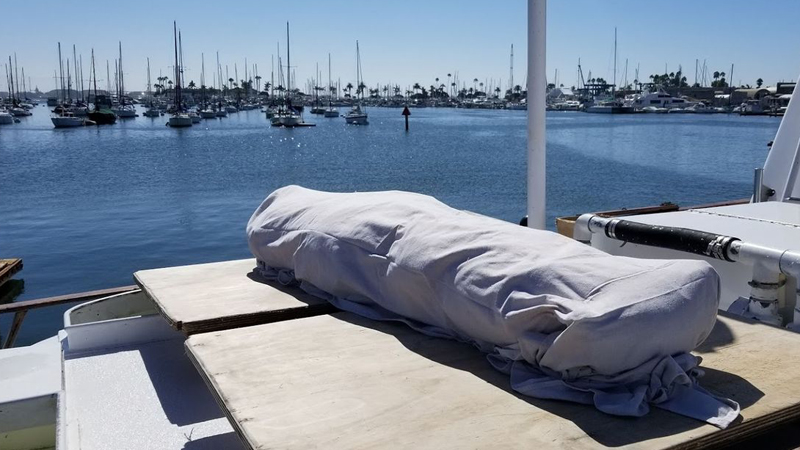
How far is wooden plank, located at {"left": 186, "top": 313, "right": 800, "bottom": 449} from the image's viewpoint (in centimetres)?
275

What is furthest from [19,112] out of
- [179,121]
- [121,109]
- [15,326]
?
[15,326]

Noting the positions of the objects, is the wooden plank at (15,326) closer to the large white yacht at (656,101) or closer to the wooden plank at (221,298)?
the wooden plank at (221,298)

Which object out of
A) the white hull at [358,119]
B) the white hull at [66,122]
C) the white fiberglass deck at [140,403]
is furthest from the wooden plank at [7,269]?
the white hull at [358,119]

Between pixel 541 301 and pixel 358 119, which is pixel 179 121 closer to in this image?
pixel 358 119

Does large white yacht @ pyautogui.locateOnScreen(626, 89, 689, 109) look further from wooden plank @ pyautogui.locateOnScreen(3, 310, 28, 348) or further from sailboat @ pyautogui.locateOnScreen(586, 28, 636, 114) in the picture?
wooden plank @ pyautogui.locateOnScreen(3, 310, 28, 348)

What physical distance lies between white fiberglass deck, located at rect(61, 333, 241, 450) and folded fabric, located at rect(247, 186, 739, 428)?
1.18m

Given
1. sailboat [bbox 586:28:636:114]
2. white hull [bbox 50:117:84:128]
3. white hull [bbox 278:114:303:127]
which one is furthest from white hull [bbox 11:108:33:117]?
sailboat [bbox 586:28:636:114]

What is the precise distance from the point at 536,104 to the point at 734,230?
1.83 metres

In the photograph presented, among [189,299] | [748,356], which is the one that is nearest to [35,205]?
[189,299]

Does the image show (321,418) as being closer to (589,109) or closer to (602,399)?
(602,399)

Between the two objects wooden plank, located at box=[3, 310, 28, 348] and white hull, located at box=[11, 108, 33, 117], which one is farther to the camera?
white hull, located at box=[11, 108, 33, 117]

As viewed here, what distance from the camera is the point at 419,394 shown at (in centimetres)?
313

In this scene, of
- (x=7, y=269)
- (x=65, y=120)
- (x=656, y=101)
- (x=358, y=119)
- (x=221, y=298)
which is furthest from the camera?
(x=656, y=101)

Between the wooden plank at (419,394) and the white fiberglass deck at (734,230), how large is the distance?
91 centimetres
